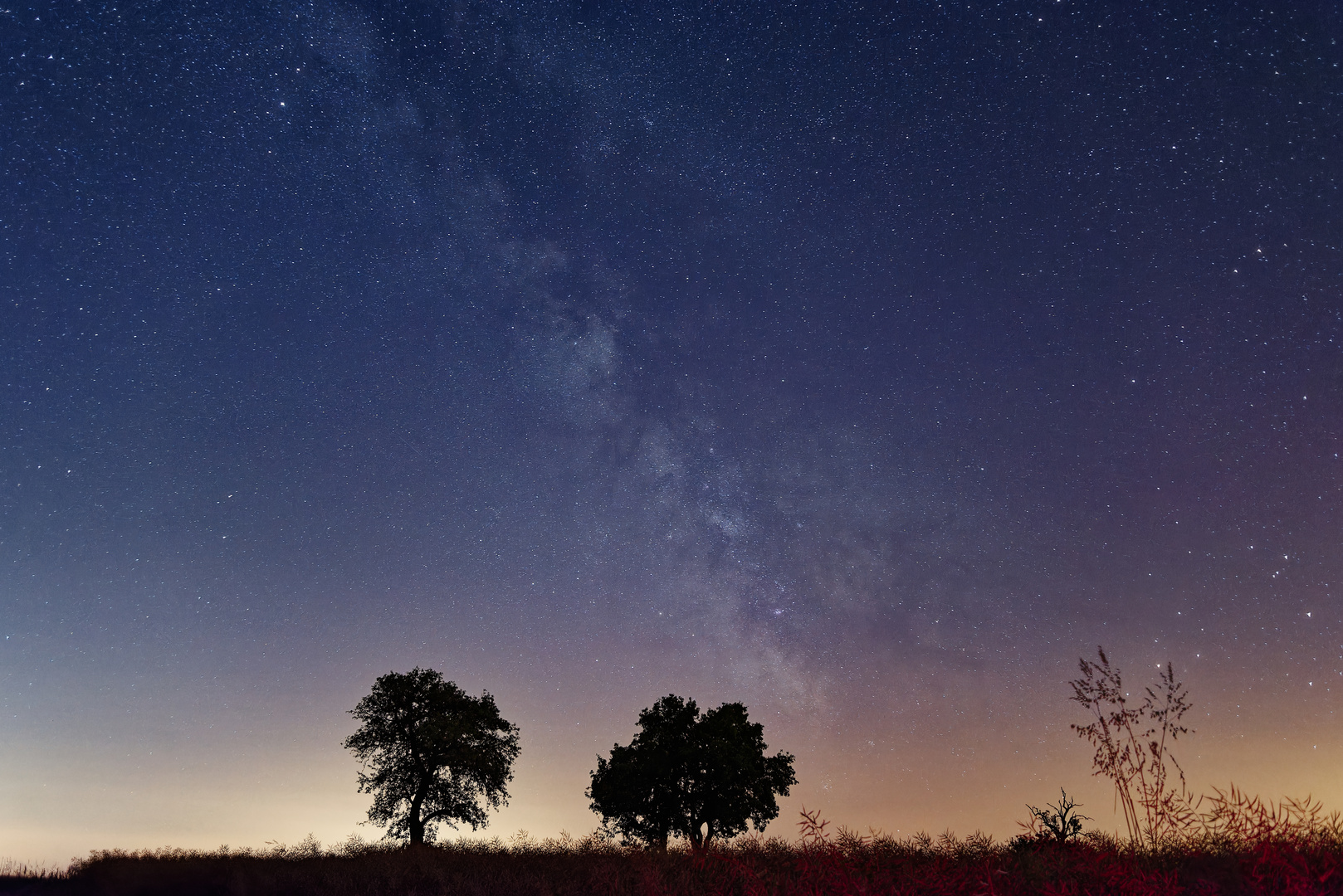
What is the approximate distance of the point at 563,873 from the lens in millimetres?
18031

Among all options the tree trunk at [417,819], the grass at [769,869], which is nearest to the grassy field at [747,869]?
the grass at [769,869]

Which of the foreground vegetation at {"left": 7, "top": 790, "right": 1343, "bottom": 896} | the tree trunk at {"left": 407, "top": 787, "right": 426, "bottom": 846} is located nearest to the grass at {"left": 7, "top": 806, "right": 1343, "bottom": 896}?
the foreground vegetation at {"left": 7, "top": 790, "right": 1343, "bottom": 896}

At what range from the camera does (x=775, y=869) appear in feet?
43.5

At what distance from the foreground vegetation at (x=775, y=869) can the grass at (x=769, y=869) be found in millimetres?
30

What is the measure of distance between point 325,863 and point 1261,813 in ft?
78.7

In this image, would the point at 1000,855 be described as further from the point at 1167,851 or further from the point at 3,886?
the point at 3,886

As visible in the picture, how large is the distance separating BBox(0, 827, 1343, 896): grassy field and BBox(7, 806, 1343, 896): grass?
0.11 ft

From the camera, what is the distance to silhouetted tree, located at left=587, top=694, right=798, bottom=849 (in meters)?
37.2

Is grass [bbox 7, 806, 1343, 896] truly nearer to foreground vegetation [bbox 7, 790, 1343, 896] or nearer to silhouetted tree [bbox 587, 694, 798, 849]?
foreground vegetation [bbox 7, 790, 1343, 896]

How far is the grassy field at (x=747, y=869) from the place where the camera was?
8164mm

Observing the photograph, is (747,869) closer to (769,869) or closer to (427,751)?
(769,869)

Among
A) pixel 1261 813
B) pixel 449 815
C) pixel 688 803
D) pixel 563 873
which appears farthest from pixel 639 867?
pixel 449 815

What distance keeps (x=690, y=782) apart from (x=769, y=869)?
1035 inches

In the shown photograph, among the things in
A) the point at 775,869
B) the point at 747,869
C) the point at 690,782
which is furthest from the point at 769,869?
the point at 690,782
